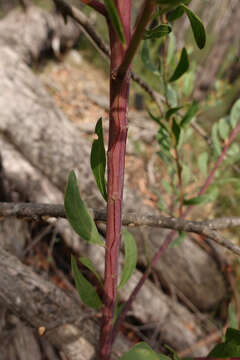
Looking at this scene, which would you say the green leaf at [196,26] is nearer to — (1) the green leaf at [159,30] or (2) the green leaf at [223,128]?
(1) the green leaf at [159,30]

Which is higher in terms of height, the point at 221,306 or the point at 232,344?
the point at 232,344

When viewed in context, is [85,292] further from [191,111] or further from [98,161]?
[191,111]

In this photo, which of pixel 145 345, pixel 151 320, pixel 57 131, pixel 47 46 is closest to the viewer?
pixel 145 345

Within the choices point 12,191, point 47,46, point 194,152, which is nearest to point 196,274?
point 12,191

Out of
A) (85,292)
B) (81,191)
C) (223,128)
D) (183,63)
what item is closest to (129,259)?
(85,292)

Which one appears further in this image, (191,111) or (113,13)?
(191,111)

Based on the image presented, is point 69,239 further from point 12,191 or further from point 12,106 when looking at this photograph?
point 12,106
